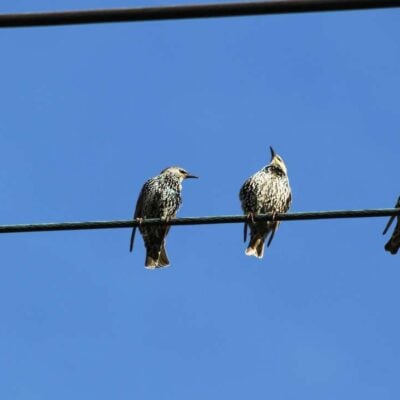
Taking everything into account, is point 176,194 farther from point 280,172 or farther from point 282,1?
point 282,1

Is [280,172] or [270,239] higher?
[280,172]

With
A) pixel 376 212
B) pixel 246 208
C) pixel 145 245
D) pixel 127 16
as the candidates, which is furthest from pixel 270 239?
pixel 127 16

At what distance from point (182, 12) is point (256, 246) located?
6395 mm

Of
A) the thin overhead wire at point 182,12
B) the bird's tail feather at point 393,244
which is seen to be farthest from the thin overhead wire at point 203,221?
the bird's tail feather at point 393,244

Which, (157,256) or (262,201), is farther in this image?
(157,256)

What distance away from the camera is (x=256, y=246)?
10430 mm

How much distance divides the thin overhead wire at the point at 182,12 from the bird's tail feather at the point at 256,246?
Result: 6330 mm

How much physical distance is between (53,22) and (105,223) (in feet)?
7.50

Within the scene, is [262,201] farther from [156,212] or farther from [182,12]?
[182,12]

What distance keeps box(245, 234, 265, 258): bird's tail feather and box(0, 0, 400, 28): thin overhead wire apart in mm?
6330

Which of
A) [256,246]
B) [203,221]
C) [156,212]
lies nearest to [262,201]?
[256,246]

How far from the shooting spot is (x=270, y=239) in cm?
1043

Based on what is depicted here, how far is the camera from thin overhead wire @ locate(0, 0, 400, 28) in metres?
4.11

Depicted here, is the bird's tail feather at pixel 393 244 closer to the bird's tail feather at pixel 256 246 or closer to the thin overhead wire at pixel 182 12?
the bird's tail feather at pixel 256 246
